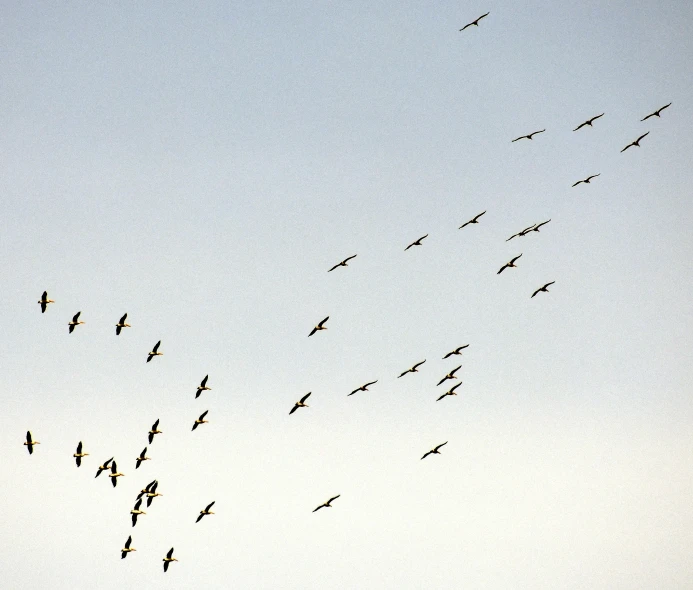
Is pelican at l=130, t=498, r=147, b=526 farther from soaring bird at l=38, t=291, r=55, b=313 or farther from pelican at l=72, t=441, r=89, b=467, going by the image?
soaring bird at l=38, t=291, r=55, b=313

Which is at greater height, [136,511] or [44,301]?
[44,301]

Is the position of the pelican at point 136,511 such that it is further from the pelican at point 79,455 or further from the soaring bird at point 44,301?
the soaring bird at point 44,301

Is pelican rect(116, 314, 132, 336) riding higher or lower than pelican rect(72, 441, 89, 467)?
higher

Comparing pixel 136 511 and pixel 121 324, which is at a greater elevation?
pixel 121 324

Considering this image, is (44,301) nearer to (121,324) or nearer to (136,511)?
(121,324)

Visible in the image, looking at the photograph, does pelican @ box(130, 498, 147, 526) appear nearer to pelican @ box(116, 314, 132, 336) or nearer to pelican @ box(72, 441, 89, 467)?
pelican @ box(72, 441, 89, 467)

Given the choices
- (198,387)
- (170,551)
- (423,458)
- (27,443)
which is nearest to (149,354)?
(198,387)

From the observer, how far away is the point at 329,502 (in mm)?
131375

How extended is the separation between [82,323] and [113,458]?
65.7 feet

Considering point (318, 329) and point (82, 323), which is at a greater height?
point (82, 323)

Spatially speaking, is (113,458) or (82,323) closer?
(82,323)

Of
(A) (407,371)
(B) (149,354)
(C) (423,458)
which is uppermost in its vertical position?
(B) (149,354)

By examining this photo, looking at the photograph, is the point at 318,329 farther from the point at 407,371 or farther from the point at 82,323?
the point at 82,323

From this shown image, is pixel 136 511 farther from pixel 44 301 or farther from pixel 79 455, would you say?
pixel 44 301
